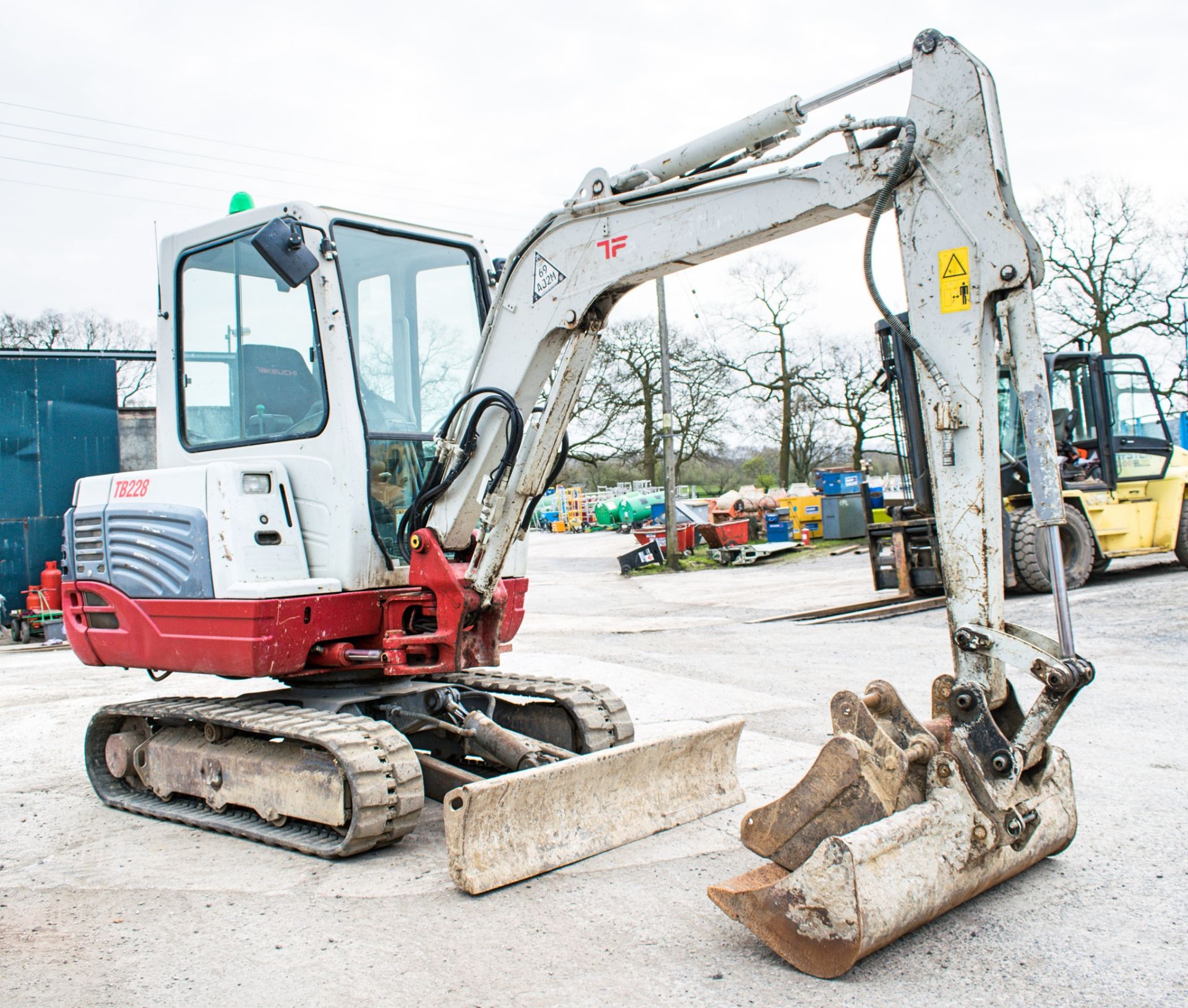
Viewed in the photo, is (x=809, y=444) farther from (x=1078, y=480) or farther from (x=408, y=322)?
(x=408, y=322)

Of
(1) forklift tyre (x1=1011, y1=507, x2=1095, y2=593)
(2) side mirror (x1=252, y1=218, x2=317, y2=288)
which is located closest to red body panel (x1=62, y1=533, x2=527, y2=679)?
(2) side mirror (x1=252, y1=218, x2=317, y2=288)

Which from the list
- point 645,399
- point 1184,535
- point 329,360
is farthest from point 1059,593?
point 645,399

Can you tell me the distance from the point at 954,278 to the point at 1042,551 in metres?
9.84

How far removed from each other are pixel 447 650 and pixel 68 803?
249cm

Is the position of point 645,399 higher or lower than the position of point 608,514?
higher

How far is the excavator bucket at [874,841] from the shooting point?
126 inches

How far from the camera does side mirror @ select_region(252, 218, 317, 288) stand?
4820 millimetres

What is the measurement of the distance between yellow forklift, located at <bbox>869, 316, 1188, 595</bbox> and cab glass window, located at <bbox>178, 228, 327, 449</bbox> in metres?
8.43

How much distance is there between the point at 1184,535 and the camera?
14.2 metres

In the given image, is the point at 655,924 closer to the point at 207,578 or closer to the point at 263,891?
the point at 263,891

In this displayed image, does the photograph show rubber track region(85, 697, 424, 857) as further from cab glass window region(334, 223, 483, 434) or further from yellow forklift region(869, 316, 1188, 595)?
yellow forklift region(869, 316, 1188, 595)

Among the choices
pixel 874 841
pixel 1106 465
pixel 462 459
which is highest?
pixel 1106 465

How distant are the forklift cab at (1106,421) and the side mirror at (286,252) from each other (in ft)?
34.2

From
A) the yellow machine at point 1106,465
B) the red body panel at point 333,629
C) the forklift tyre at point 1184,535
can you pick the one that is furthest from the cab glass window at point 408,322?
the forklift tyre at point 1184,535
